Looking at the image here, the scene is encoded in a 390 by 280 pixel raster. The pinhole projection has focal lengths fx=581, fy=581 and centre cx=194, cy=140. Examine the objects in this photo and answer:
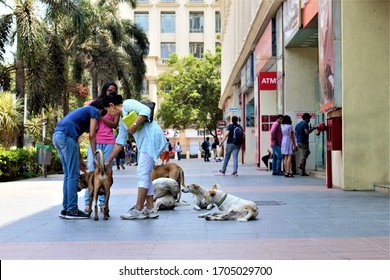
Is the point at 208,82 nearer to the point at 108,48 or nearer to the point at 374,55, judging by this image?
the point at 108,48

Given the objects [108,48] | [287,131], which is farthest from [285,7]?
[108,48]

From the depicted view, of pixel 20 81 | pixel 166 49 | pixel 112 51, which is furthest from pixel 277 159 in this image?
pixel 166 49

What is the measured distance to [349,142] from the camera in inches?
459

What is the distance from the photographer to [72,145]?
→ 7.98 m

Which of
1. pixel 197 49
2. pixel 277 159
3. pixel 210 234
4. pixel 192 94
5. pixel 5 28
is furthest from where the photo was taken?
pixel 197 49

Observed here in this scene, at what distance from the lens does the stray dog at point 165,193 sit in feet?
28.7

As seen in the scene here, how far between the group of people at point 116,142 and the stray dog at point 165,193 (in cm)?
64

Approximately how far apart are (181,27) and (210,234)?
246 ft

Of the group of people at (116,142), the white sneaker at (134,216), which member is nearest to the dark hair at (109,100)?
the group of people at (116,142)

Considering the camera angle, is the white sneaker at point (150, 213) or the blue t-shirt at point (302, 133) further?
the blue t-shirt at point (302, 133)

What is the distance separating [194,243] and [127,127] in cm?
239

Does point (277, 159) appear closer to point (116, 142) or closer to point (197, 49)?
point (116, 142)

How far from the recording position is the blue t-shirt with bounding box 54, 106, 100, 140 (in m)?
7.97

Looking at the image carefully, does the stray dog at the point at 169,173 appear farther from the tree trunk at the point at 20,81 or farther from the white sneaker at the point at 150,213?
the tree trunk at the point at 20,81
